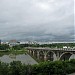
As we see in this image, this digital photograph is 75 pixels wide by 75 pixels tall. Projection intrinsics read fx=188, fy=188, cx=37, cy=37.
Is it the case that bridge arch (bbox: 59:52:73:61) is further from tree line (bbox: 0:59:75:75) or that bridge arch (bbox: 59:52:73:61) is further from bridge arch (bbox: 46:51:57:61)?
tree line (bbox: 0:59:75:75)

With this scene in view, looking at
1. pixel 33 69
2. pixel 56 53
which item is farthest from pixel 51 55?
pixel 33 69

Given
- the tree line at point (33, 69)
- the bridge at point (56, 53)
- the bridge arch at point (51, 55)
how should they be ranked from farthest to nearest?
the bridge arch at point (51, 55) < the bridge at point (56, 53) < the tree line at point (33, 69)

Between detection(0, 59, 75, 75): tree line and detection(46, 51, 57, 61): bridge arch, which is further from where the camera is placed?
detection(46, 51, 57, 61): bridge arch

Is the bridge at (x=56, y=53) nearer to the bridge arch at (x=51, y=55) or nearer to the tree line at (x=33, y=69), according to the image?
the bridge arch at (x=51, y=55)

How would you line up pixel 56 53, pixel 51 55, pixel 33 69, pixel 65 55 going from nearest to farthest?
pixel 33 69, pixel 65 55, pixel 56 53, pixel 51 55

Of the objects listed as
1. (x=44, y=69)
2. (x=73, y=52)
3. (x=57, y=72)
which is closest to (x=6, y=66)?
(x=44, y=69)

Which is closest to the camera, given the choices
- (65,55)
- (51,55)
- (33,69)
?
(33,69)

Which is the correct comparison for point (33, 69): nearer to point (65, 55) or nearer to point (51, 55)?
point (65, 55)

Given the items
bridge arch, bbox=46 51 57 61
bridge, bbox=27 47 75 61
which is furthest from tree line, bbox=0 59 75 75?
bridge arch, bbox=46 51 57 61

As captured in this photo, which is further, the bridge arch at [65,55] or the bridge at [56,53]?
the bridge arch at [65,55]

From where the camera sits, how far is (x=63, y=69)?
96.4ft

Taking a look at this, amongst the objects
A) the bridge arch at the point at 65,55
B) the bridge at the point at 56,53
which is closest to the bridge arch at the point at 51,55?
the bridge at the point at 56,53

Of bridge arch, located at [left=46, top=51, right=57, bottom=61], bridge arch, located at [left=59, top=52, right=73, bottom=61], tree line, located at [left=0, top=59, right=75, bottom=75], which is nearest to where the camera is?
tree line, located at [left=0, top=59, right=75, bottom=75]

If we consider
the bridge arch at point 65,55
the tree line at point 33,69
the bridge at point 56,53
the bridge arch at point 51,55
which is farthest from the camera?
the bridge arch at point 51,55
